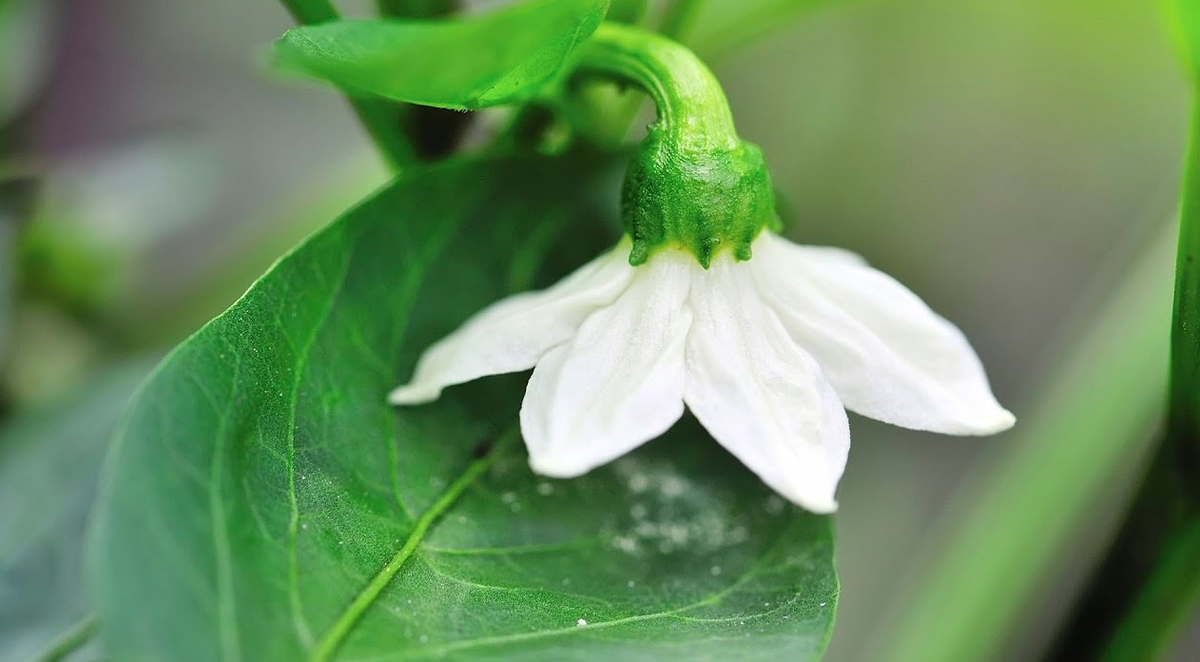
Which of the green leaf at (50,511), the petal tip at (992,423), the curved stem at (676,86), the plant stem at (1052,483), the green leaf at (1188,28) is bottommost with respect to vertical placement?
the green leaf at (50,511)

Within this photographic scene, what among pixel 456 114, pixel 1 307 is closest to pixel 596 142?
pixel 456 114

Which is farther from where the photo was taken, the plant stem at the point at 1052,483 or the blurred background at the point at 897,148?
the blurred background at the point at 897,148

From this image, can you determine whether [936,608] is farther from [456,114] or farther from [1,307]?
[1,307]

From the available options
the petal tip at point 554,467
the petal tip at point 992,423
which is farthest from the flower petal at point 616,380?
the petal tip at point 992,423

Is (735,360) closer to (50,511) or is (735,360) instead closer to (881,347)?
(881,347)

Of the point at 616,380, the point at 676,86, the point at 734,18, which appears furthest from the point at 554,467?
the point at 734,18

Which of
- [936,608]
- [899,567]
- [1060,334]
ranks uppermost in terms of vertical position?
→ [1060,334]

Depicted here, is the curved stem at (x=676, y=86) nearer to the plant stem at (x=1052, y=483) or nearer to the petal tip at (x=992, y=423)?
the petal tip at (x=992, y=423)
